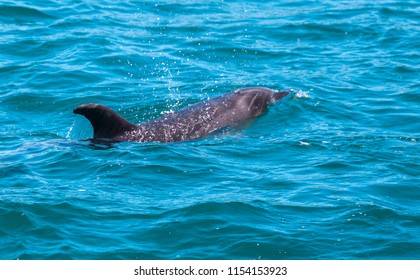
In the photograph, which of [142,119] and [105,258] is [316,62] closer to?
[142,119]

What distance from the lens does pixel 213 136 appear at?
57.3 ft

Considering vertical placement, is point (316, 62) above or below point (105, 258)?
above

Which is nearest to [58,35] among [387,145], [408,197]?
[387,145]

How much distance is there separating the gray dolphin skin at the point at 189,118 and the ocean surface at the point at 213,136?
0.40 metres

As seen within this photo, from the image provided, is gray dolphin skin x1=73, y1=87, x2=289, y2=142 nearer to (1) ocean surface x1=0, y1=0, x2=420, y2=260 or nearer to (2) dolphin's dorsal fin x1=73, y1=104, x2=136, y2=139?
(2) dolphin's dorsal fin x1=73, y1=104, x2=136, y2=139

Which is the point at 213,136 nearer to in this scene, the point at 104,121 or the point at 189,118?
the point at 189,118

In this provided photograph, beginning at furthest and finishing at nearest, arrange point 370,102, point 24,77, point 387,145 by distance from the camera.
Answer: point 24,77 < point 370,102 < point 387,145

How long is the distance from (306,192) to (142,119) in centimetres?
536

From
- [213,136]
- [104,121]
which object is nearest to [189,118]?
[213,136]

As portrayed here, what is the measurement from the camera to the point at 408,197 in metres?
14.4

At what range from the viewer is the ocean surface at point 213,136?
503 inches

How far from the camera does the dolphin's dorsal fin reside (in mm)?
16172

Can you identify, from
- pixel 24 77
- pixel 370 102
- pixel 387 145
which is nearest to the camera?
pixel 387 145

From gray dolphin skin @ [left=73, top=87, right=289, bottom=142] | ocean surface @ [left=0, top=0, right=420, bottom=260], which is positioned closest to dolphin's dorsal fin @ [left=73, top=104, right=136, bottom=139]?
gray dolphin skin @ [left=73, top=87, right=289, bottom=142]
